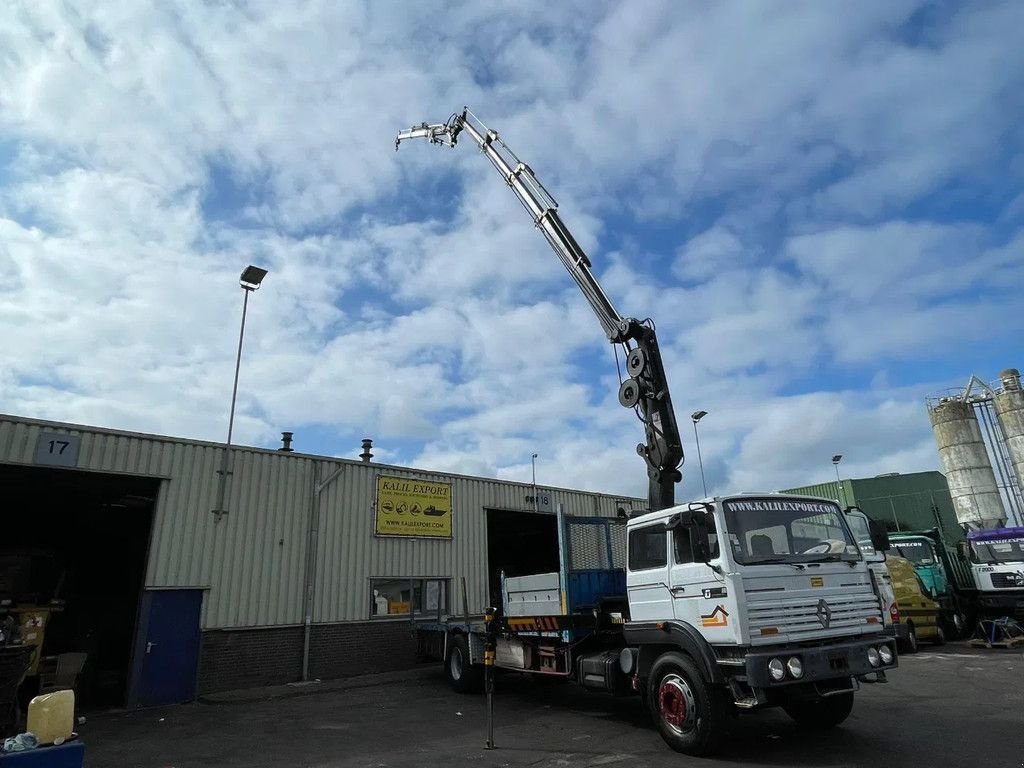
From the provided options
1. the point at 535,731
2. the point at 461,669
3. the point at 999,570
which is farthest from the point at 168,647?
the point at 999,570

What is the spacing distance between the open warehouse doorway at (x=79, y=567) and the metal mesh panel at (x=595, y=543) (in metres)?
9.22

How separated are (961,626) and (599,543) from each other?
1517cm

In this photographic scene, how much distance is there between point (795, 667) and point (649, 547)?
2324 millimetres

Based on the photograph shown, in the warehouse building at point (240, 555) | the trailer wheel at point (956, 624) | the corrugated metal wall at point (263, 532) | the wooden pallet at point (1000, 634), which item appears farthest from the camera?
the trailer wheel at point (956, 624)

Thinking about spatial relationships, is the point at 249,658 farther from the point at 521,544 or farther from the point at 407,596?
the point at 521,544

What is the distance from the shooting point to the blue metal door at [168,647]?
1266 cm

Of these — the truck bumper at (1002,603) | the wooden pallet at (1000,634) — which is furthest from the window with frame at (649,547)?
the truck bumper at (1002,603)

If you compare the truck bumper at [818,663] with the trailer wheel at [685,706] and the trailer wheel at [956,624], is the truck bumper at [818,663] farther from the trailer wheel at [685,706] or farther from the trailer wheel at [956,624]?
the trailer wheel at [956,624]

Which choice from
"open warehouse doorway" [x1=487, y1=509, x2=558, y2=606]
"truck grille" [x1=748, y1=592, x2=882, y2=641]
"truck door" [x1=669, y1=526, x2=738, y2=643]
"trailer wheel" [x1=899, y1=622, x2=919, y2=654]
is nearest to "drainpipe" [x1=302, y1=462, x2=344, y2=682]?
"open warehouse doorway" [x1=487, y1=509, x2=558, y2=606]

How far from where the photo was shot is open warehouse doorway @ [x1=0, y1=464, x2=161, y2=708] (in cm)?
1230

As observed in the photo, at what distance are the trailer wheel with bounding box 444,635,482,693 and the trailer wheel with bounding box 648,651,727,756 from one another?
18.1ft

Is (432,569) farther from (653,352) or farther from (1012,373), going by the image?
(1012,373)

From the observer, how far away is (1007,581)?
1764 centimetres

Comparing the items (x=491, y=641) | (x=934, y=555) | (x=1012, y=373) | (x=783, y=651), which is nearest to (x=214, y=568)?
(x=491, y=641)
